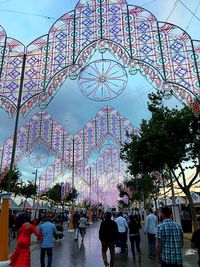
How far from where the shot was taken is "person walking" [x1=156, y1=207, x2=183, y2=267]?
4.96 m

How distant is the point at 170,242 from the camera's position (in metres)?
5.07

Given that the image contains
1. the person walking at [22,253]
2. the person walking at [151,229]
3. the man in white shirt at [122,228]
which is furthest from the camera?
the man in white shirt at [122,228]

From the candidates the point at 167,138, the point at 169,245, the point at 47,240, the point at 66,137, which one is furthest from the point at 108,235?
the point at 66,137

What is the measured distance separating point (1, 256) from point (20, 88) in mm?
5850

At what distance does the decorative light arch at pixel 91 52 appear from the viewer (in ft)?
35.8

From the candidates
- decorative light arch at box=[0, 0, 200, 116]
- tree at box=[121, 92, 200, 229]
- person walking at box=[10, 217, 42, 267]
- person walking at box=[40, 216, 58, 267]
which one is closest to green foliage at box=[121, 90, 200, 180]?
tree at box=[121, 92, 200, 229]

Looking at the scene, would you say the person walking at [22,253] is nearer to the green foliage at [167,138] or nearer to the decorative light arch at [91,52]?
the decorative light arch at [91,52]

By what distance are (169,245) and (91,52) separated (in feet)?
28.1

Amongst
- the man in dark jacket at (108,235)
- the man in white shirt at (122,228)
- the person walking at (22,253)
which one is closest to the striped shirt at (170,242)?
the person walking at (22,253)

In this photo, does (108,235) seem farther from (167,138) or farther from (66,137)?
(66,137)

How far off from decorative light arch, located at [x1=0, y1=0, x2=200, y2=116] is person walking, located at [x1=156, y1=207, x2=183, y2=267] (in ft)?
21.8

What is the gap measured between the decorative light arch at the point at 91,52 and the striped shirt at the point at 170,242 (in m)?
6.64

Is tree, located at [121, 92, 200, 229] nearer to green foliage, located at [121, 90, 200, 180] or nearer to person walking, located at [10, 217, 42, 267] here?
green foliage, located at [121, 90, 200, 180]

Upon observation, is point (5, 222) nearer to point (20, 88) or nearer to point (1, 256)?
point (1, 256)
